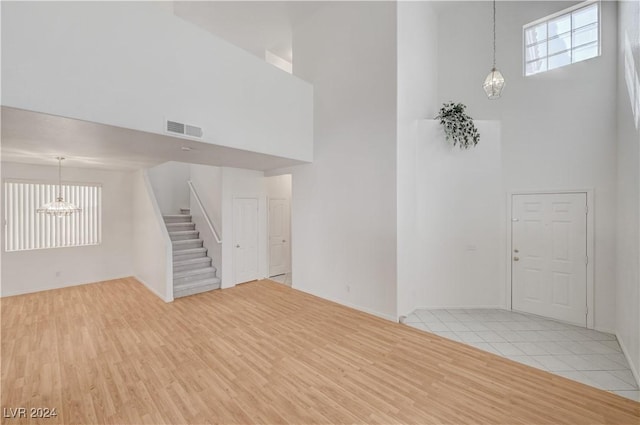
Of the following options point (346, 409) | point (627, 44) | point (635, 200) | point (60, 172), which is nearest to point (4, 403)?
point (346, 409)

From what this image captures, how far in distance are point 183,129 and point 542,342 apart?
18.1 ft

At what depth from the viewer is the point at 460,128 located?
4531mm

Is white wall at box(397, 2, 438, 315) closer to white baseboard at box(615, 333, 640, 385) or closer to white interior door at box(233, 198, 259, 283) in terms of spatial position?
white baseboard at box(615, 333, 640, 385)

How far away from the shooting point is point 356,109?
15.3ft

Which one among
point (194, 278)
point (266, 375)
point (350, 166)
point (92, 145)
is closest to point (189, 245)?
point (194, 278)

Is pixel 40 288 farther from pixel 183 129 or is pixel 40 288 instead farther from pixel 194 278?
pixel 183 129

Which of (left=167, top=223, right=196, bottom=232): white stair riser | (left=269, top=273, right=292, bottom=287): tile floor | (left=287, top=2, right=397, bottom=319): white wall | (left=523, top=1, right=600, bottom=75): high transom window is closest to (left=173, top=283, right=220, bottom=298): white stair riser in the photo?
(left=269, top=273, right=292, bottom=287): tile floor

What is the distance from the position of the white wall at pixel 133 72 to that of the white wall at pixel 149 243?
262 cm

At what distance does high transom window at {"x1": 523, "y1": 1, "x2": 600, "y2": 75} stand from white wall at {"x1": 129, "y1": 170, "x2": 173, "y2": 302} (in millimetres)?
7345

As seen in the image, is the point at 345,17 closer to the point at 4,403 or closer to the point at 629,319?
the point at 629,319

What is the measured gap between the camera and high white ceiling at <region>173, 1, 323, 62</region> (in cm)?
557

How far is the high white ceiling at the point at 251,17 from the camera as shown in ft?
18.3

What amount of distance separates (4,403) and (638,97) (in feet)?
23.2

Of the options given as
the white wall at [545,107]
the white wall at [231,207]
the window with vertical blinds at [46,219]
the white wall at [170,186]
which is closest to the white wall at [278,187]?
the white wall at [231,207]
